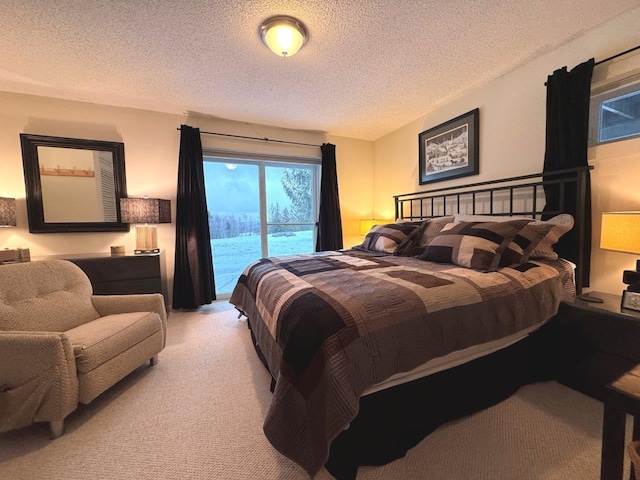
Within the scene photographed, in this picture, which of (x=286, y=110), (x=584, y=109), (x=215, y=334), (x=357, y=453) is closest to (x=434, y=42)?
(x=584, y=109)

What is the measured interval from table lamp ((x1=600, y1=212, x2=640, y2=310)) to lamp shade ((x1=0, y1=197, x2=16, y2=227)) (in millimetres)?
4646

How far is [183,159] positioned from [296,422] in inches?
122

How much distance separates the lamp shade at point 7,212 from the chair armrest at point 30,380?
1.84m

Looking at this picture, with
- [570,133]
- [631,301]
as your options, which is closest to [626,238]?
[631,301]

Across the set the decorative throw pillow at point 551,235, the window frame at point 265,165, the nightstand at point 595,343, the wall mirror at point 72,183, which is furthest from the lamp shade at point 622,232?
the wall mirror at point 72,183

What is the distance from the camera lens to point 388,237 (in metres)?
2.63

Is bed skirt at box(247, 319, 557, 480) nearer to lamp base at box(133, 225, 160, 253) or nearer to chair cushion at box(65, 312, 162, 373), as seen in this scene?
chair cushion at box(65, 312, 162, 373)

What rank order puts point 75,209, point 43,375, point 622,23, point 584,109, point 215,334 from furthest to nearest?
point 75,209, point 215,334, point 584,109, point 622,23, point 43,375

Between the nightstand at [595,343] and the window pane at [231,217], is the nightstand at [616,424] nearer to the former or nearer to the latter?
the nightstand at [595,343]

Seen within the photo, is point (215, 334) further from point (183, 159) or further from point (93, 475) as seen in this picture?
point (183, 159)

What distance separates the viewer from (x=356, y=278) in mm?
1513

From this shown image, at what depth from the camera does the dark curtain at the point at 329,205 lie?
3836 millimetres

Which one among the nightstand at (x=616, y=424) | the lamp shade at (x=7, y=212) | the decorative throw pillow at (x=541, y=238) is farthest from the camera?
the lamp shade at (x=7, y=212)

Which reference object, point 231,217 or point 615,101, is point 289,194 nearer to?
point 231,217
